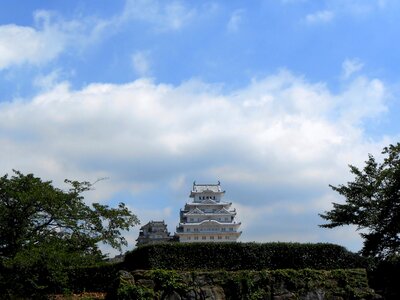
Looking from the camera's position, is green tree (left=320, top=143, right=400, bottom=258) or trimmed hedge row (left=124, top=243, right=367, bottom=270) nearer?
trimmed hedge row (left=124, top=243, right=367, bottom=270)

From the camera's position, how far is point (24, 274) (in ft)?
59.5

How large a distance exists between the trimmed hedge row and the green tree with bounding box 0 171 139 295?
10.3 feet

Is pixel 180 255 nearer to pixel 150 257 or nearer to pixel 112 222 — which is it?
pixel 150 257

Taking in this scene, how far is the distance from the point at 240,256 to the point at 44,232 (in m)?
8.24

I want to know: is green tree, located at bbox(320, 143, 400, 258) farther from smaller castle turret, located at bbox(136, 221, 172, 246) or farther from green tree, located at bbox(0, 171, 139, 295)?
smaller castle turret, located at bbox(136, 221, 172, 246)

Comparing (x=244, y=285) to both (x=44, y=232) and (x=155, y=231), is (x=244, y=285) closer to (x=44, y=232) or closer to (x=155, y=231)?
(x=44, y=232)

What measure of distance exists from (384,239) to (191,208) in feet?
173

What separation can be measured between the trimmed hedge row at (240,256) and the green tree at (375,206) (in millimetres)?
9433

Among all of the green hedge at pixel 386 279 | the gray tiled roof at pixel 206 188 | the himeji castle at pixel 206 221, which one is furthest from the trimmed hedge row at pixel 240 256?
the gray tiled roof at pixel 206 188

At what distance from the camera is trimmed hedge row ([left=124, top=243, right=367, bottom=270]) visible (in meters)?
15.6

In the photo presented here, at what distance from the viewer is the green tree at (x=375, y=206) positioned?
25.7 metres

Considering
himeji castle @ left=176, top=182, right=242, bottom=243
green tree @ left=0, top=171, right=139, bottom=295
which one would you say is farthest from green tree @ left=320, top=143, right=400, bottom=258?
himeji castle @ left=176, top=182, right=242, bottom=243

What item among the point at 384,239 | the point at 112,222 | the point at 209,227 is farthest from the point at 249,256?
the point at 209,227

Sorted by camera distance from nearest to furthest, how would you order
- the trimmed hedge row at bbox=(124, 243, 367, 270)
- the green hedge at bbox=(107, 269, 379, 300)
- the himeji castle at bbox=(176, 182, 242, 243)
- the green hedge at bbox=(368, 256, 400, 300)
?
the green hedge at bbox=(107, 269, 379, 300), the trimmed hedge row at bbox=(124, 243, 367, 270), the green hedge at bbox=(368, 256, 400, 300), the himeji castle at bbox=(176, 182, 242, 243)
